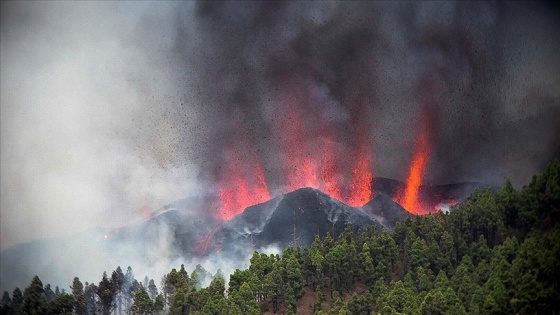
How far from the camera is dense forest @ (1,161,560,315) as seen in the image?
3834 inches

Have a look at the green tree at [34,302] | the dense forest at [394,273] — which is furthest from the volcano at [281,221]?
the green tree at [34,302]

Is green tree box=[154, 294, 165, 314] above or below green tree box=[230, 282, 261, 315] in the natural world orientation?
above

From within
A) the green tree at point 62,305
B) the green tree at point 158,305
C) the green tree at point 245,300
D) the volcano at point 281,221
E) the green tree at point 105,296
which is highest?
the volcano at point 281,221

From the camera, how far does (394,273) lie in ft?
360

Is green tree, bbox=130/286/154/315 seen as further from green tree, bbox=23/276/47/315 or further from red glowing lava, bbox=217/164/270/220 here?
red glowing lava, bbox=217/164/270/220

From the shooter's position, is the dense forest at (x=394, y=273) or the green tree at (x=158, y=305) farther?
the green tree at (x=158, y=305)

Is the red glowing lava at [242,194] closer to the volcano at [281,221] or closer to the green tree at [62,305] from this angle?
the volcano at [281,221]

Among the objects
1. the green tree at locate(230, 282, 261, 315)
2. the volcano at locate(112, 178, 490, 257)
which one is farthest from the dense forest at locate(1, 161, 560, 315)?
the volcano at locate(112, 178, 490, 257)

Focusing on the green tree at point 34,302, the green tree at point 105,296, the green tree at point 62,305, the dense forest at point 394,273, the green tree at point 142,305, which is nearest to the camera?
the dense forest at point 394,273

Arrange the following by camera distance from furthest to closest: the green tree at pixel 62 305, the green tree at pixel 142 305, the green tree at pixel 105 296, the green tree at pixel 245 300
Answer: the green tree at pixel 105 296 → the green tree at pixel 62 305 → the green tree at pixel 142 305 → the green tree at pixel 245 300

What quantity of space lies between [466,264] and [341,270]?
14.1 metres

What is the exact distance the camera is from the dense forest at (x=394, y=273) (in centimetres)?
9738

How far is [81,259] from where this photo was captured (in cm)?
16525

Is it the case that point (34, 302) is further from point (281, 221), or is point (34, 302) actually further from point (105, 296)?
point (281, 221)
